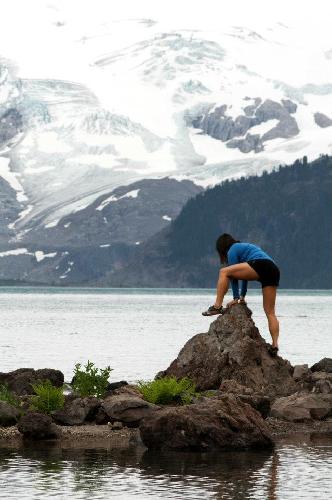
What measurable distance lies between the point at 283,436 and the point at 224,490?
8.12 meters

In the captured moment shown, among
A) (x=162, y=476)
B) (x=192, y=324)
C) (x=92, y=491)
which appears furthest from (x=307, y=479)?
(x=192, y=324)

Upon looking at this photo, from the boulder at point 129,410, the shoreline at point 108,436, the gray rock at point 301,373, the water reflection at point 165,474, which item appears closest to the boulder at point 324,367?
the gray rock at point 301,373

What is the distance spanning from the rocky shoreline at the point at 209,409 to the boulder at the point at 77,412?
2 centimetres

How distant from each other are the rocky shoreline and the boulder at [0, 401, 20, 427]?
23mm

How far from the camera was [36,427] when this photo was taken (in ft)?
91.8

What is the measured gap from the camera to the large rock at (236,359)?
111 ft

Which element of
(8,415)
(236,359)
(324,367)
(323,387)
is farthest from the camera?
(324,367)

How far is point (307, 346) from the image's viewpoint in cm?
10394

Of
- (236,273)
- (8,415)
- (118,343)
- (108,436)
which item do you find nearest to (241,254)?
(236,273)

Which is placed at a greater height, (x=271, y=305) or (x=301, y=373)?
(x=271, y=305)

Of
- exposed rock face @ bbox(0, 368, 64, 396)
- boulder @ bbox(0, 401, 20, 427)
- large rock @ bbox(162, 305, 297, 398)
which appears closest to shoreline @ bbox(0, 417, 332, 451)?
boulder @ bbox(0, 401, 20, 427)

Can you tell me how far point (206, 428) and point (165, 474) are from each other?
3.15 metres

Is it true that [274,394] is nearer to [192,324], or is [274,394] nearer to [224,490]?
[224,490]

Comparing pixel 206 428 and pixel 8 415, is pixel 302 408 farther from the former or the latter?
pixel 8 415
